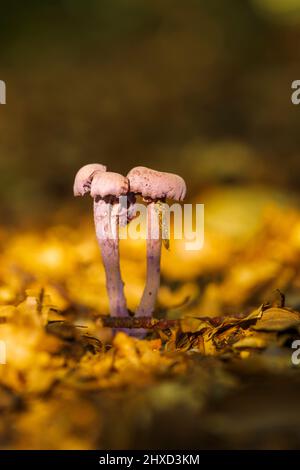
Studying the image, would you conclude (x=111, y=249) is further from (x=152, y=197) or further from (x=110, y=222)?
(x=152, y=197)

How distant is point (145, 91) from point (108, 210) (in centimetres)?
132

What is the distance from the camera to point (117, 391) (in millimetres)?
872

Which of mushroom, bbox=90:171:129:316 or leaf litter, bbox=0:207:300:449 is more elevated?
mushroom, bbox=90:171:129:316

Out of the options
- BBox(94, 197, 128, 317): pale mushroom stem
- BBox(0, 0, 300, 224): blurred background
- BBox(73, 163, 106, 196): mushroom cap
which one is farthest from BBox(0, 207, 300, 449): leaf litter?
BBox(0, 0, 300, 224): blurred background

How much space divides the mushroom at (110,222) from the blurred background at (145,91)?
97 cm

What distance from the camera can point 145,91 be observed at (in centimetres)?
244

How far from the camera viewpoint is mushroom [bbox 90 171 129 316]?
1173mm

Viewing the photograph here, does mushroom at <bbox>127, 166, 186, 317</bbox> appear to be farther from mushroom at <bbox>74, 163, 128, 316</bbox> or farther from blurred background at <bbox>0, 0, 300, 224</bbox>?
blurred background at <bbox>0, 0, 300, 224</bbox>

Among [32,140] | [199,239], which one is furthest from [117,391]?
[32,140]

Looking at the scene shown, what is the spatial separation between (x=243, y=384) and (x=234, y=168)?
1503mm

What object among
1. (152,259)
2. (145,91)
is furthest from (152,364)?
(145,91)
